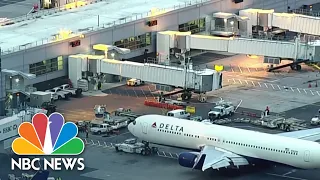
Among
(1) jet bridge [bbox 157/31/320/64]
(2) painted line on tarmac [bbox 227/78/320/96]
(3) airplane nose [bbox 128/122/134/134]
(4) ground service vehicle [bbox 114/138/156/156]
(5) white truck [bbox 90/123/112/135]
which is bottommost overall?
(4) ground service vehicle [bbox 114/138/156/156]

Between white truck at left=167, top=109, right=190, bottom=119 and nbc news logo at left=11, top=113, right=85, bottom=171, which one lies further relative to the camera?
white truck at left=167, top=109, right=190, bottom=119

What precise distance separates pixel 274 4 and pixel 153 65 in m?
44.2

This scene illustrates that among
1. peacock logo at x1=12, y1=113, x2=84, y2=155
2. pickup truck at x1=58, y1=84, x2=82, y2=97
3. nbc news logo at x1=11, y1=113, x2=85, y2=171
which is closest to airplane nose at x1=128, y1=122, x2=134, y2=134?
nbc news logo at x1=11, y1=113, x2=85, y2=171

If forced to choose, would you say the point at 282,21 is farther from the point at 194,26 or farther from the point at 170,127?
the point at 170,127

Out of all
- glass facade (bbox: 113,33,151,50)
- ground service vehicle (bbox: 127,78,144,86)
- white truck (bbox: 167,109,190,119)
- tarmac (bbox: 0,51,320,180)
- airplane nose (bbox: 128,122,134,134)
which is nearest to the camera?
tarmac (bbox: 0,51,320,180)

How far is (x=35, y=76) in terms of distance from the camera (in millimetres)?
156500

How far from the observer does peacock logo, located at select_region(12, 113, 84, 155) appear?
120 m

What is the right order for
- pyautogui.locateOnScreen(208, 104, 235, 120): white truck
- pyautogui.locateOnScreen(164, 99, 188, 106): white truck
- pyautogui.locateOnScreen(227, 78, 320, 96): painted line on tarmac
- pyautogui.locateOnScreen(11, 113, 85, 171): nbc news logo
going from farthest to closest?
pyautogui.locateOnScreen(227, 78, 320, 96): painted line on tarmac → pyautogui.locateOnScreen(164, 99, 188, 106): white truck → pyautogui.locateOnScreen(208, 104, 235, 120): white truck → pyautogui.locateOnScreen(11, 113, 85, 171): nbc news logo

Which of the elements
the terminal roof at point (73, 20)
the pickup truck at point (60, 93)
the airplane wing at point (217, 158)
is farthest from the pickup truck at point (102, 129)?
the terminal roof at point (73, 20)

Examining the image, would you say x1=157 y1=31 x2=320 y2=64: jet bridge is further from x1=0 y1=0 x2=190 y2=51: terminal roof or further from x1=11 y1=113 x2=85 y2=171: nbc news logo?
x1=11 y1=113 x2=85 y2=171: nbc news logo

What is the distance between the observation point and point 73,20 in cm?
17612

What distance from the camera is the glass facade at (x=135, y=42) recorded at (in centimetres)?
17212

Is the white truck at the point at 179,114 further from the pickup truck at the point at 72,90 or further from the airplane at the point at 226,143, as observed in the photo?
the pickup truck at the point at 72,90

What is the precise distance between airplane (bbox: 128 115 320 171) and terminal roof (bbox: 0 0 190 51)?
32.8 metres
